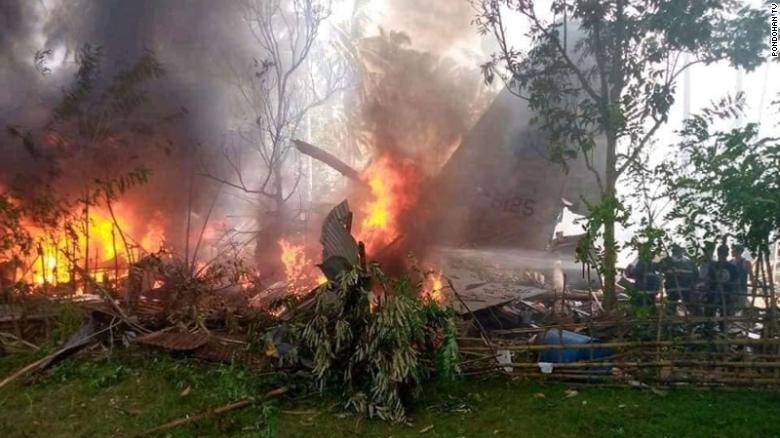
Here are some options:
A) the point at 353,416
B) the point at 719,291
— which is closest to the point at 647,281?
the point at 719,291

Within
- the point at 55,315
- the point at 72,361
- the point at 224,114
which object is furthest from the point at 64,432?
the point at 224,114

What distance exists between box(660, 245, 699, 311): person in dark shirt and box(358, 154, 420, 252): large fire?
605 centimetres

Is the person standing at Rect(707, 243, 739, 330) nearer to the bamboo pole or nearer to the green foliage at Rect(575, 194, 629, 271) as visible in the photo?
the bamboo pole

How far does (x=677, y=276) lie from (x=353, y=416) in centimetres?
466

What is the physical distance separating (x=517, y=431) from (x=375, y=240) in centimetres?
775

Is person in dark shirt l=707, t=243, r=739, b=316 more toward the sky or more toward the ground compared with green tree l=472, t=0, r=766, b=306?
more toward the ground

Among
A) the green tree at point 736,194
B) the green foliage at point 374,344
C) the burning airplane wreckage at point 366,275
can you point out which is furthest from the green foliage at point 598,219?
the green foliage at point 374,344

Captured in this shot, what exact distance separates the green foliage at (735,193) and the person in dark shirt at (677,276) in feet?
1.21

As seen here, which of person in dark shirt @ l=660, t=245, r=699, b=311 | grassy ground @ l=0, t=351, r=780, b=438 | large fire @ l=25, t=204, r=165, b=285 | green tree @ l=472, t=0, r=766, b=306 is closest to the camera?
grassy ground @ l=0, t=351, r=780, b=438

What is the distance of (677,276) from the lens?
7250 mm

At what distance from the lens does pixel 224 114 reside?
1627 centimetres

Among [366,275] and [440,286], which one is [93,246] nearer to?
[440,286]

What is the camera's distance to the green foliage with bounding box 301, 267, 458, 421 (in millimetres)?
5637

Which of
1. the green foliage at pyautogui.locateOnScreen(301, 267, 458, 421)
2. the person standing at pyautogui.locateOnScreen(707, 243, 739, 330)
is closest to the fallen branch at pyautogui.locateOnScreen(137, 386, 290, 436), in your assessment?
the green foliage at pyautogui.locateOnScreen(301, 267, 458, 421)
